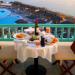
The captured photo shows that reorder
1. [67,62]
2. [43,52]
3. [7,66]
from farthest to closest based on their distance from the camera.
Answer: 1. [67,62]
2. [7,66]
3. [43,52]

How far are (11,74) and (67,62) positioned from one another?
48.7 inches

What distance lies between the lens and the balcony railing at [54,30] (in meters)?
4.58

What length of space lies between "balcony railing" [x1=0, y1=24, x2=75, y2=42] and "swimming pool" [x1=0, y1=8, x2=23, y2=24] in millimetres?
162

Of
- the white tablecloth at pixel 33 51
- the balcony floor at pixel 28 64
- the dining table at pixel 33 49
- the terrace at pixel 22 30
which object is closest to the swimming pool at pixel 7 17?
the terrace at pixel 22 30

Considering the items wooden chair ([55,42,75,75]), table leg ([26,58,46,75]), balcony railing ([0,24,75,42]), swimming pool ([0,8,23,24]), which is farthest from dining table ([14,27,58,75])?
swimming pool ([0,8,23,24])

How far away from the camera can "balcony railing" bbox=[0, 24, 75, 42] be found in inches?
180

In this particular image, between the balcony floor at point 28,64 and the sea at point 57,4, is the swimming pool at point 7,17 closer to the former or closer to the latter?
the sea at point 57,4

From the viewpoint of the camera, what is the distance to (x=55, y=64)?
4.34m

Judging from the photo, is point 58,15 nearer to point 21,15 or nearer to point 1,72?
point 21,15

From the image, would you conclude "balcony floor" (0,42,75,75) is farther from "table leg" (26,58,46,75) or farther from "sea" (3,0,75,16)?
"sea" (3,0,75,16)

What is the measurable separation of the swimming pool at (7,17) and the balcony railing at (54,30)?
0.53ft

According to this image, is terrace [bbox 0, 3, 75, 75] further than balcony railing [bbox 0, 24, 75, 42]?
No

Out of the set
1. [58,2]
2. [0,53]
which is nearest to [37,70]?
[0,53]

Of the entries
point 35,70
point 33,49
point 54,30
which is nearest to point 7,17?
point 54,30
